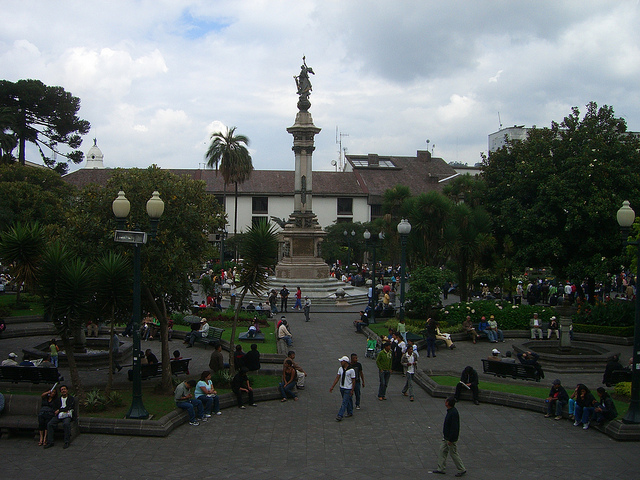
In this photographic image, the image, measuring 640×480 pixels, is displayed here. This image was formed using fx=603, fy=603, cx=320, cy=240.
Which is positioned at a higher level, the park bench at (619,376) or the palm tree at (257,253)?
the palm tree at (257,253)

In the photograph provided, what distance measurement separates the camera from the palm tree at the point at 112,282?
43.7ft

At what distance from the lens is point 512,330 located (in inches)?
1036

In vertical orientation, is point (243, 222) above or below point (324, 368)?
above

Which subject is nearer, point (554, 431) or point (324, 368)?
point (554, 431)

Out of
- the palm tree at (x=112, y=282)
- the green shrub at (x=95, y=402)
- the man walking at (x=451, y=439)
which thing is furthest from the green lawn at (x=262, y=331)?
the man walking at (x=451, y=439)

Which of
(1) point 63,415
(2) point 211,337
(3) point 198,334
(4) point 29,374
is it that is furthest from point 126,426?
(3) point 198,334

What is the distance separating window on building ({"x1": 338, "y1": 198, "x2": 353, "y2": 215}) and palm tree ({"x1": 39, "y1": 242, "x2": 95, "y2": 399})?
59940 millimetres

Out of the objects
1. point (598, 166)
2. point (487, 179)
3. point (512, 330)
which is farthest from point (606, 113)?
point (512, 330)

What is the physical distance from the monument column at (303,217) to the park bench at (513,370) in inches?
901

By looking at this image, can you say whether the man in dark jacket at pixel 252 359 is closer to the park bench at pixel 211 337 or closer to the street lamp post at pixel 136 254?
the street lamp post at pixel 136 254

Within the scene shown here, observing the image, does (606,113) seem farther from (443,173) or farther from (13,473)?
(443,173)

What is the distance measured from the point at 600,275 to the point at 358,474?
69.7ft

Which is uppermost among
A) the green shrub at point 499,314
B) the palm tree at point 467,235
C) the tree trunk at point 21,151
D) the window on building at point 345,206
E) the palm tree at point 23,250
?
the tree trunk at point 21,151

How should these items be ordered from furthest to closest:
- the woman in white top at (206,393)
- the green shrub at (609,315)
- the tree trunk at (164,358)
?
the green shrub at (609,315) < the tree trunk at (164,358) < the woman in white top at (206,393)
